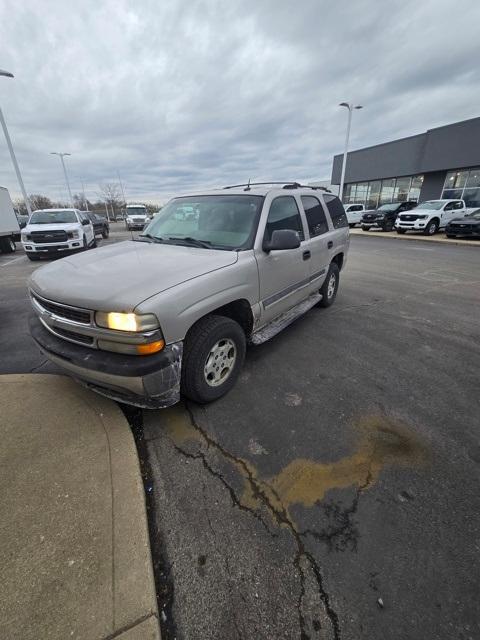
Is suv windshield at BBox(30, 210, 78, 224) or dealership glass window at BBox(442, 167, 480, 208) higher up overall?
dealership glass window at BBox(442, 167, 480, 208)

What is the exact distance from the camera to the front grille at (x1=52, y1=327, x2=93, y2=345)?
2.29m

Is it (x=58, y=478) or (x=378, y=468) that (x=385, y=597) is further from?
(x=58, y=478)

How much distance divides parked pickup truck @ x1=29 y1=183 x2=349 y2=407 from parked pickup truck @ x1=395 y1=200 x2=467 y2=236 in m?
16.8

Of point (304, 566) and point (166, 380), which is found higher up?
point (166, 380)

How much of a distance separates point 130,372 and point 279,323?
203 cm

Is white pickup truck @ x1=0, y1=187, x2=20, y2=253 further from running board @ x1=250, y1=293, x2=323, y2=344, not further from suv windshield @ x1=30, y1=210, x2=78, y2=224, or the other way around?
running board @ x1=250, y1=293, x2=323, y2=344

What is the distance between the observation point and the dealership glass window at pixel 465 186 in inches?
801

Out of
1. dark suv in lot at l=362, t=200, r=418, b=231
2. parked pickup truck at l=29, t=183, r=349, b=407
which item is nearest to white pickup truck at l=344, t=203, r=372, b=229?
dark suv in lot at l=362, t=200, r=418, b=231

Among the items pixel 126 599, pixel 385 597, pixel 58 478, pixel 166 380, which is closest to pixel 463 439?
pixel 385 597

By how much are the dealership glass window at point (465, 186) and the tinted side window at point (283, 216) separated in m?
22.4

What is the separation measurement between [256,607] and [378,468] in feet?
3.98

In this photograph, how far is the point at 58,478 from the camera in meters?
2.04

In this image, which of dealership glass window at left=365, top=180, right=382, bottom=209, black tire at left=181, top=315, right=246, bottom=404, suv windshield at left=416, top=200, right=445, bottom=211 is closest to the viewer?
black tire at left=181, top=315, right=246, bottom=404

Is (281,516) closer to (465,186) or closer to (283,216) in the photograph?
(283,216)
